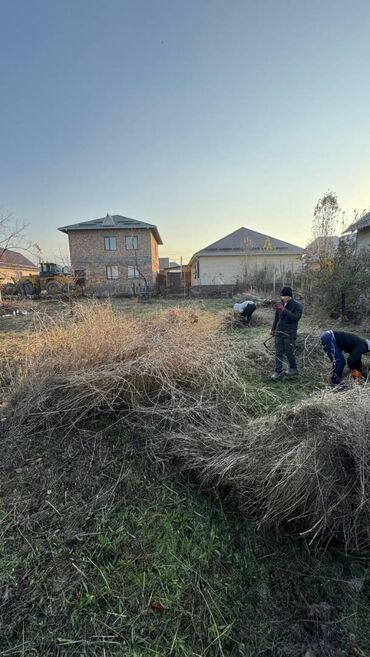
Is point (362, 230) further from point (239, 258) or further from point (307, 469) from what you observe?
point (239, 258)

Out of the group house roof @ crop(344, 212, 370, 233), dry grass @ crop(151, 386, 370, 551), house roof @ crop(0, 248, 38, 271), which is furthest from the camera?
house roof @ crop(0, 248, 38, 271)

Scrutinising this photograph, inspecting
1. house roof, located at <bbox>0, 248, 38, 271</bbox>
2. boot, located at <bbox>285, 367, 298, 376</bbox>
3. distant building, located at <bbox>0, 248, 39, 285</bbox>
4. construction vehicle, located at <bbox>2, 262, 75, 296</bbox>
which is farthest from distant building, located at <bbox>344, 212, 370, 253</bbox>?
house roof, located at <bbox>0, 248, 38, 271</bbox>

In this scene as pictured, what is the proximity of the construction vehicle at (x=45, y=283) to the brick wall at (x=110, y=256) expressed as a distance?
13.0 ft

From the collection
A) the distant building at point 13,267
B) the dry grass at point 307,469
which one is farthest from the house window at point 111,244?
the dry grass at point 307,469

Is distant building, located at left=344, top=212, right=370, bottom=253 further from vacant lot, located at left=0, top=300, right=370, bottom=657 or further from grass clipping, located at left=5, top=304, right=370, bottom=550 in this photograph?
vacant lot, located at left=0, top=300, right=370, bottom=657

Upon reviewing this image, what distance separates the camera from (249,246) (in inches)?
970

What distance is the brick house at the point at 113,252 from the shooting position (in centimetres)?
2500

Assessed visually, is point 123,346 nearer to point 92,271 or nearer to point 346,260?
point 346,260

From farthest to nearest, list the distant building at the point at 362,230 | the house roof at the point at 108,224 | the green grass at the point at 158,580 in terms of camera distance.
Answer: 1. the house roof at the point at 108,224
2. the distant building at the point at 362,230
3. the green grass at the point at 158,580

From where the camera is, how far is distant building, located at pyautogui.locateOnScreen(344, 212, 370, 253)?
11539mm

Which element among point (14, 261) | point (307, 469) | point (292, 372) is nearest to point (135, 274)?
point (14, 261)

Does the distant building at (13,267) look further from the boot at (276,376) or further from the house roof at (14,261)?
the boot at (276,376)

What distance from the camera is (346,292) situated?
9.18 metres

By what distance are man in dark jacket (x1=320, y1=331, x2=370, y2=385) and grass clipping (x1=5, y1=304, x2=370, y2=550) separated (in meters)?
0.86
